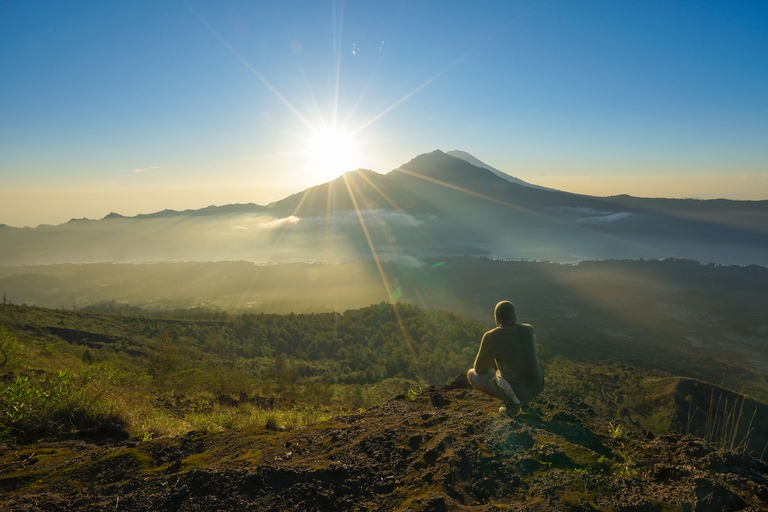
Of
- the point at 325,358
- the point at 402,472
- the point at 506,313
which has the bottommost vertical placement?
the point at 325,358

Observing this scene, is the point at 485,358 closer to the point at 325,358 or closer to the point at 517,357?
the point at 517,357

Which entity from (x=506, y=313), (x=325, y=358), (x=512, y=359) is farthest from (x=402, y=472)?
(x=325, y=358)

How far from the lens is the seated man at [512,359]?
4191 millimetres

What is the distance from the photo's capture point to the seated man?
4.19 meters

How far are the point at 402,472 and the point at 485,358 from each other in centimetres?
190

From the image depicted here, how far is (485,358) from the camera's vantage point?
440 centimetres

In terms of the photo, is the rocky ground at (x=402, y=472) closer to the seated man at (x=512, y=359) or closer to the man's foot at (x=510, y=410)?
the man's foot at (x=510, y=410)

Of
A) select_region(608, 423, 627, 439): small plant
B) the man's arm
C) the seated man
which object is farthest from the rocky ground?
the man's arm

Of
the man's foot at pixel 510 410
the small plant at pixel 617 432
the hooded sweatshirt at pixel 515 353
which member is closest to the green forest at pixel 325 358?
the man's foot at pixel 510 410

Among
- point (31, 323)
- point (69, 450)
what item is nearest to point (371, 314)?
point (31, 323)

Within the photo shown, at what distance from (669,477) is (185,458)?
4204 millimetres

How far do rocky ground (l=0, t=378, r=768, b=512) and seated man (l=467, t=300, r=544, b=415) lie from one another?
0.31m

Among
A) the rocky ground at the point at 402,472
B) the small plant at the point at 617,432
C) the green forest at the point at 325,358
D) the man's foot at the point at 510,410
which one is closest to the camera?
the rocky ground at the point at 402,472

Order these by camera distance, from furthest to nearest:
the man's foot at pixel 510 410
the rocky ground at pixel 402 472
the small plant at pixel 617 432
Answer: the man's foot at pixel 510 410 → the small plant at pixel 617 432 → the rocky ground at pixel 402 472
